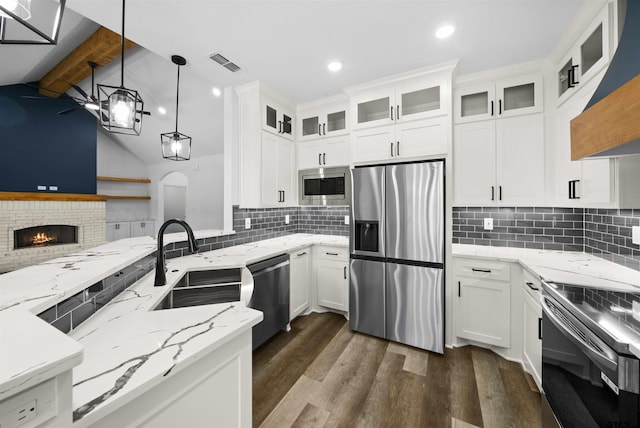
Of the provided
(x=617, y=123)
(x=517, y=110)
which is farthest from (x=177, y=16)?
(x=517, y=110)

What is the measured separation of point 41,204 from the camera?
15.6 ft

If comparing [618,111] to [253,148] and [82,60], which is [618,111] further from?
[82,60]

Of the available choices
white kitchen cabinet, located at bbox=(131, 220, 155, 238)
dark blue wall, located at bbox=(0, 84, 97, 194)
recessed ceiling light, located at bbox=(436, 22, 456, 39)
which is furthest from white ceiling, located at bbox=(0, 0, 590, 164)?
white kitchen cabinet, located at bbox=(131, 220, 155, 238)

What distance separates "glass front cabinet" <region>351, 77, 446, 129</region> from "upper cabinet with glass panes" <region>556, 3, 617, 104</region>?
0.88 meters

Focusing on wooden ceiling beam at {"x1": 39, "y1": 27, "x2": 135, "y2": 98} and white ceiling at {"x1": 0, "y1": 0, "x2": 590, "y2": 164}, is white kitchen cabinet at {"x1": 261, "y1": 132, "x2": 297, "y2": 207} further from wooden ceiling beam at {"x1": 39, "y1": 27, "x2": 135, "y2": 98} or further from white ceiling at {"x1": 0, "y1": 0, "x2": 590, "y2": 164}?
wooden ceiling beam at {"x1": 39, "y1": 27, "x2": 135, "y2": 98}

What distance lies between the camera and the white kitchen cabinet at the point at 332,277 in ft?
9.57

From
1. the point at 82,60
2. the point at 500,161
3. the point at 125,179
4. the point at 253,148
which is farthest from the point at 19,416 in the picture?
the point at 125,179

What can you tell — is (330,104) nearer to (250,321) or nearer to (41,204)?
(250,321)

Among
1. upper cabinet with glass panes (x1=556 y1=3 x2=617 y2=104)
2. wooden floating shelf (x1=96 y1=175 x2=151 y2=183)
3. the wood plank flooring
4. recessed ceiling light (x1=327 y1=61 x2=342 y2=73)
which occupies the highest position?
recessed ceiling light (x1=327 y1=61 x2=342 y2=73)

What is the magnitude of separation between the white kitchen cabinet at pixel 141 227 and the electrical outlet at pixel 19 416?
25.4 feet

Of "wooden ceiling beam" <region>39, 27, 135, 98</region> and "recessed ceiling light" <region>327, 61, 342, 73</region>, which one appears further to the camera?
"wooden ceiling beam" <region>39, 27, 135, 98</region>

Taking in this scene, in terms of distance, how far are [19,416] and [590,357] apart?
1690 millimetres

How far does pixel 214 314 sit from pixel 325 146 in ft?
8.37

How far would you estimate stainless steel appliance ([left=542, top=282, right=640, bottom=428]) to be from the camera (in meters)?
0.85
